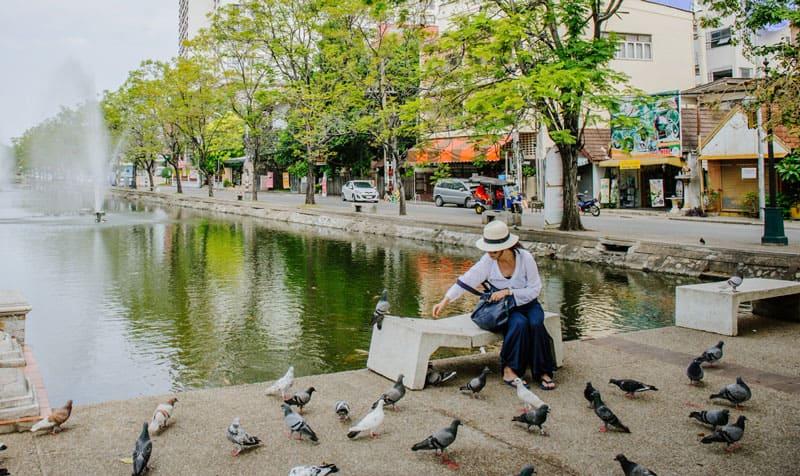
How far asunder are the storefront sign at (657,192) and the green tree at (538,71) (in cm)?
1563

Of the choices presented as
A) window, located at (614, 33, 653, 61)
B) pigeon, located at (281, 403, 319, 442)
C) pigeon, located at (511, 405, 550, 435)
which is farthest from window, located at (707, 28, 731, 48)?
pigeon, located at (281, 403, 319, 442)

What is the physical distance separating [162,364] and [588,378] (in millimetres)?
5610

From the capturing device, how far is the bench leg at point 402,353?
655cm

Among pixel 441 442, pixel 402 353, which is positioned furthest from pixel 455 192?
pixel 441 442

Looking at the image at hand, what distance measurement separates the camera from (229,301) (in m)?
13.8

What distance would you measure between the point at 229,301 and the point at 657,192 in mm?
28204

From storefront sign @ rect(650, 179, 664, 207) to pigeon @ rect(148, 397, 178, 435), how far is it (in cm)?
3432

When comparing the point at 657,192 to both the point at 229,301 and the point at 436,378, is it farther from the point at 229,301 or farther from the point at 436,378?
the point at 436,378

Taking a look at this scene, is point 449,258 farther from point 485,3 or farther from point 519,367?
point 519,367

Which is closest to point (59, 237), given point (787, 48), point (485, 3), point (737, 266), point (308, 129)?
point (308, 129)

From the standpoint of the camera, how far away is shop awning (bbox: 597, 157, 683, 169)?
33.5 m

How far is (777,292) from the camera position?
29.6ft

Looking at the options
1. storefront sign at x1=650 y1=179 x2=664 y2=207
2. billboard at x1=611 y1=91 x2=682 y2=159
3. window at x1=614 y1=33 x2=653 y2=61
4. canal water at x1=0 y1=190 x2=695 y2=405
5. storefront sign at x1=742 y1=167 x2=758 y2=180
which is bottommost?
canal water at x1=0 y1=190 x2=695 y2=405

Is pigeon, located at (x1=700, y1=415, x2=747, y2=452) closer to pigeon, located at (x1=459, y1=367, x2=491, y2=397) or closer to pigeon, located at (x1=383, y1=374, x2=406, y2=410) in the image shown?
pigeon, located at (x1=459, y1=367, x2=491, y2=397)
